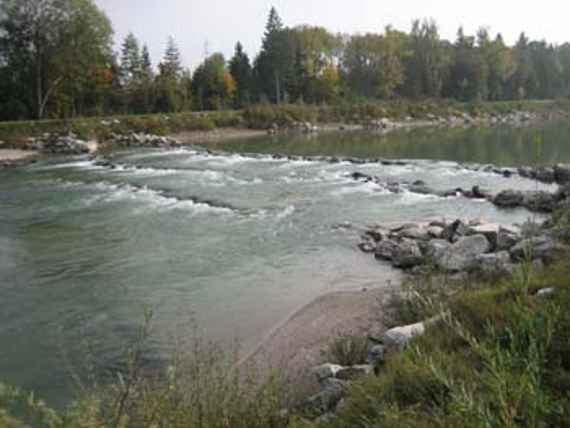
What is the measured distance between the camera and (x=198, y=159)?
2945 centimetres

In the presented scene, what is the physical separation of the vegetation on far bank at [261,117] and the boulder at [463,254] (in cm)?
3721

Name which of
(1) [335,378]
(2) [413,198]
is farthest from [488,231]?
(1) [335,378]

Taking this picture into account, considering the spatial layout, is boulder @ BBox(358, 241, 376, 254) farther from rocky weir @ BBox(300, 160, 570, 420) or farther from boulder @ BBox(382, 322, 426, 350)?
boulder @ BBox(382, 322, 426, 350)

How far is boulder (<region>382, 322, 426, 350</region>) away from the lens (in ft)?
15.9

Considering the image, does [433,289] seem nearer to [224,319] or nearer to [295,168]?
A: [224,319]

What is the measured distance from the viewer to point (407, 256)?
32.9 feet

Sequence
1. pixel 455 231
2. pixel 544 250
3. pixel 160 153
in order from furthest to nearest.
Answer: pixel 160 153 → pixel 455 231 → pixel 544 250

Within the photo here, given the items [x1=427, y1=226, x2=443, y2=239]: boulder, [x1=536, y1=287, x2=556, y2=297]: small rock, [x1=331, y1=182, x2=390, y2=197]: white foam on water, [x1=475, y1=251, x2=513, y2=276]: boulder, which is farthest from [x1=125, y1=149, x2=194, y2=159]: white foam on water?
[x1=536, y1=287, x2=556, y2=297]: small rock

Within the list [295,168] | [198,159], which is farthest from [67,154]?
[295,168]

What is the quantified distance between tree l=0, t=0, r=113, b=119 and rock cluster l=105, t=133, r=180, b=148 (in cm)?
976

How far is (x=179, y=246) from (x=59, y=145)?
30208 millimetres

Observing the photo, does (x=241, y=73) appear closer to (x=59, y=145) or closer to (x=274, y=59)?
(x=274, y=59)

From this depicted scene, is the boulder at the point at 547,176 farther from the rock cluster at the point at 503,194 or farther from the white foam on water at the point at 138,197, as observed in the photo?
the white foam on water at the point at 138,197

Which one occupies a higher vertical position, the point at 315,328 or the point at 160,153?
the point at 160,153
